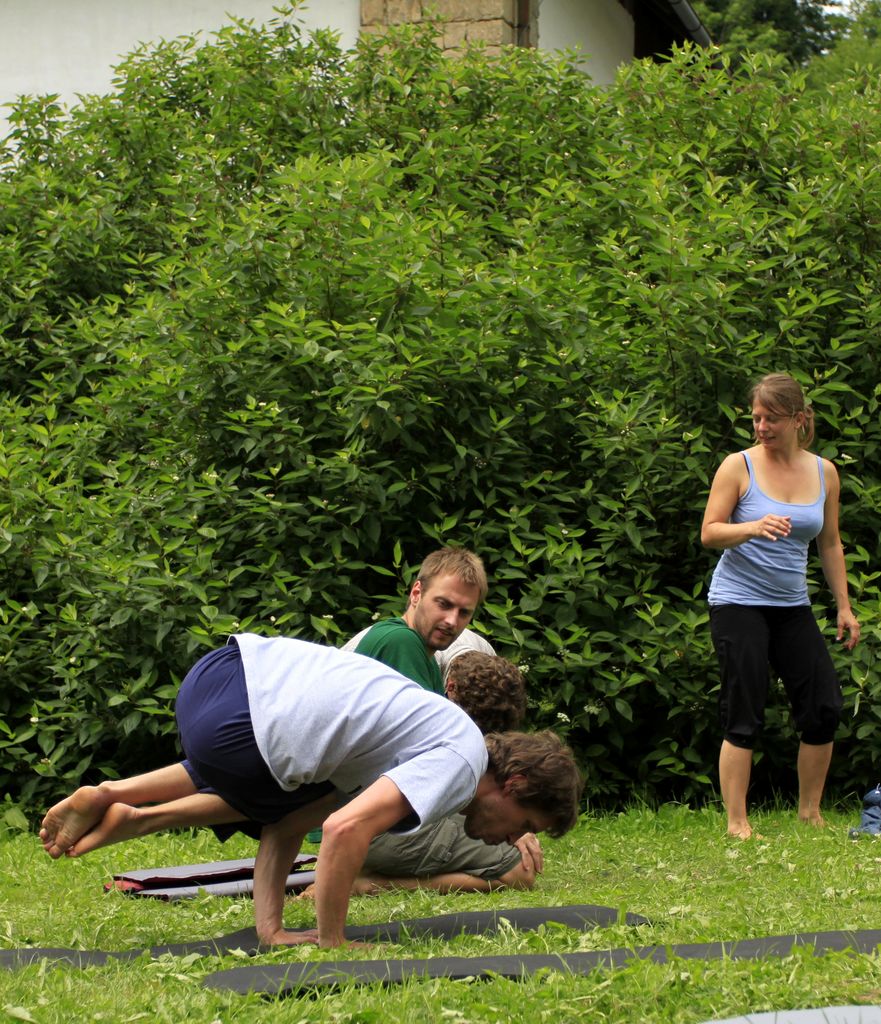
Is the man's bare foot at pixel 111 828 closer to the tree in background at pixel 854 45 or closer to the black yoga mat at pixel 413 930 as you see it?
the black yoga mat at pixel 413 930

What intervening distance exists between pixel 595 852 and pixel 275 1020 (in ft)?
10.2

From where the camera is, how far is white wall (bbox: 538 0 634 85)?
12742mm

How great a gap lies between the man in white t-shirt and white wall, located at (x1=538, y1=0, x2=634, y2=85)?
30.8 ft

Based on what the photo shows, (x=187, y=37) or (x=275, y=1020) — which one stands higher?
(x=187, y=37)

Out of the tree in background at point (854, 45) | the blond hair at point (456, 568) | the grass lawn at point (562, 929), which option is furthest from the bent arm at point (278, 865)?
the tree in background at point (854, 45)

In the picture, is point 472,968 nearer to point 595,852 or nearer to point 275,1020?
point 275,1020

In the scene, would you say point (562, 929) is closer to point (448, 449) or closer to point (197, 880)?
point (197, 880)

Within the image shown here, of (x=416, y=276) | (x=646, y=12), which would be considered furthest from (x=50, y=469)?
(x=646, y=12)

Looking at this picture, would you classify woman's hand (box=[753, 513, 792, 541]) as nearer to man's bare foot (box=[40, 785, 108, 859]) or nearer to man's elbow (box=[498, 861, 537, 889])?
man's elbow (box=[498, 861, 537, 889])

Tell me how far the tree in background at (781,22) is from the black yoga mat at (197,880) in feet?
85.0

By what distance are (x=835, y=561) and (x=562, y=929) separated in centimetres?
308

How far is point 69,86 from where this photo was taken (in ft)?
43.9

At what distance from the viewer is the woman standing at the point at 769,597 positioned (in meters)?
6.01

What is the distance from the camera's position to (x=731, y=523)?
6156 millimetres
